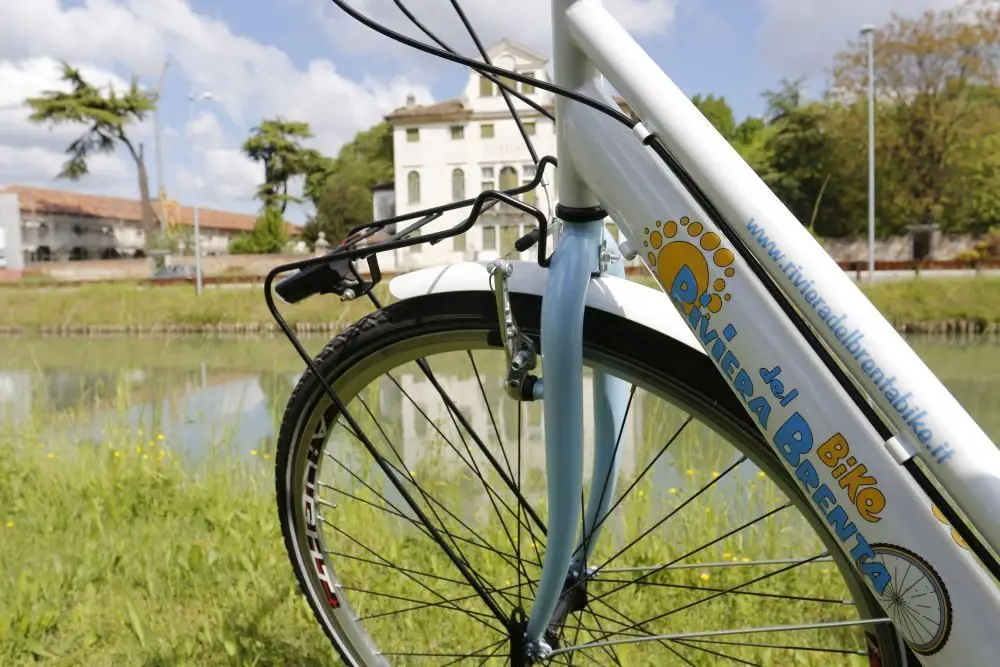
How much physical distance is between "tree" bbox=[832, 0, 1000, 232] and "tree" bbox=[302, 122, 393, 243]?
16675 millimetres

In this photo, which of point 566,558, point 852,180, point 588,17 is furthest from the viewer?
A: point 852,180

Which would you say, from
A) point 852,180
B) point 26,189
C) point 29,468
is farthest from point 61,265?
point 29,468

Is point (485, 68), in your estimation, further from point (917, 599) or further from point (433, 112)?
point (433, 112)

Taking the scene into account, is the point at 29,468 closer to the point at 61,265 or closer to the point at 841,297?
the point at 841,297

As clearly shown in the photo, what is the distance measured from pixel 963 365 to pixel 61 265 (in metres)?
26.6

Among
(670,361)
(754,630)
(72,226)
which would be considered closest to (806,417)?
(670,361)

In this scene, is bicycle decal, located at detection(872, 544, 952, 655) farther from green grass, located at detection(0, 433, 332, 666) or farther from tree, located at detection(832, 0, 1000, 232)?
tree, located at detection(832, 0, 1000, 232)

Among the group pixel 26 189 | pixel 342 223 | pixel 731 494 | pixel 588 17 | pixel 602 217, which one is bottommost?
pixel 731 494

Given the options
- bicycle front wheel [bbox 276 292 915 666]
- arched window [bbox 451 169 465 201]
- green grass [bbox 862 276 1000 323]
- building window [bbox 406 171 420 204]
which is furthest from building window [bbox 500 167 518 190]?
building window [bbox 406 171 420 204]

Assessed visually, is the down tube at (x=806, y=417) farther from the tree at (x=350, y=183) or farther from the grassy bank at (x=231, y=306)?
the tree at (x=350, y=183)

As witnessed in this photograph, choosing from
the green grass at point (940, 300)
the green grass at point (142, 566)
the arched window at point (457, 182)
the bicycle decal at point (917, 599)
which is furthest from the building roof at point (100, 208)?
the bicycle decal at point (917, 599)

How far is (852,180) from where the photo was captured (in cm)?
2017

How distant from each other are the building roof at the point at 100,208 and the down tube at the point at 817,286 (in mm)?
32309

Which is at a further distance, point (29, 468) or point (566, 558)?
point (29, 468)
